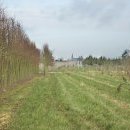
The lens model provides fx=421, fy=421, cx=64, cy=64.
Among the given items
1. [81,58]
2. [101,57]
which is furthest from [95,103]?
[81,58]

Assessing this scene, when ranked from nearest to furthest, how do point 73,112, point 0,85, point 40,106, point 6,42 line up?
point 73,112, point 40,106, point 0,85, point 6,42

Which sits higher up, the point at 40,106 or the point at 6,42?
the point at 6,42

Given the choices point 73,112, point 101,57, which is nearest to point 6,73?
point 73,112

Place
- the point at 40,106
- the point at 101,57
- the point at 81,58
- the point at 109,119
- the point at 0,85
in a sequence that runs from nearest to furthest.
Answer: the point at 109,119 → the point at 40,106 → the point at 0,85 → the point at 101,57 → the point at 81,58

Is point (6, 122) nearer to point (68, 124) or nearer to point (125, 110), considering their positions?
point (68, 124)

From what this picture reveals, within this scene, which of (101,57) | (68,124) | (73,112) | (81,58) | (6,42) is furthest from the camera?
(81,58)

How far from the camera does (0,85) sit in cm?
2777

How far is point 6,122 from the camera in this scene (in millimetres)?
14141

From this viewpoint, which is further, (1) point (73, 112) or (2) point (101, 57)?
(2) point (101, 57)

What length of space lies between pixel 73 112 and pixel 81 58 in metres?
154

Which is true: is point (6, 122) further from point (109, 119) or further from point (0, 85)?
point (0, 85)

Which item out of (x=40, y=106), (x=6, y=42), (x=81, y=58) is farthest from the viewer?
(x=81, y=58)

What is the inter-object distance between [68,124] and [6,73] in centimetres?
1903

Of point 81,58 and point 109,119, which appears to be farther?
point 81,58
